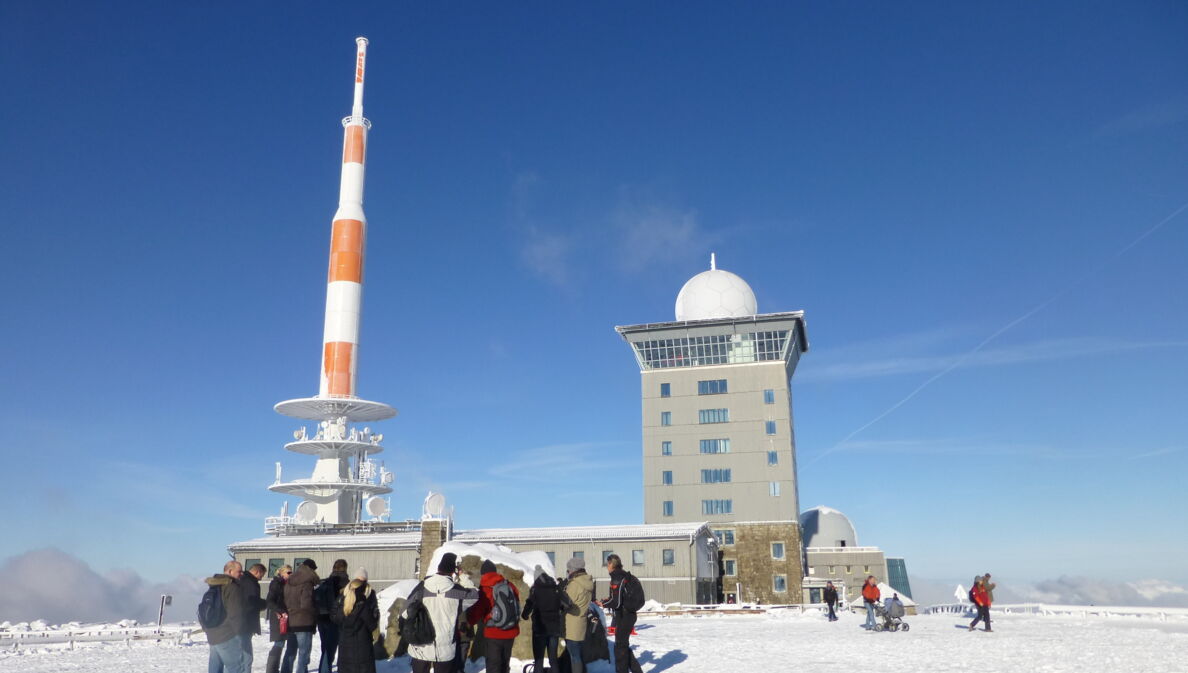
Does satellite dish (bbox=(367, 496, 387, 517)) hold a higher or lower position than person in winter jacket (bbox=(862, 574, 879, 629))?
higher

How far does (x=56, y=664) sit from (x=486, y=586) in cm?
1225

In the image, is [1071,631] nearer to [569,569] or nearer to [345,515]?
[569,569]

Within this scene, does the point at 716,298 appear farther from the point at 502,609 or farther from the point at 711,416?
the point at 502,609

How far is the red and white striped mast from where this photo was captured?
2285 inches

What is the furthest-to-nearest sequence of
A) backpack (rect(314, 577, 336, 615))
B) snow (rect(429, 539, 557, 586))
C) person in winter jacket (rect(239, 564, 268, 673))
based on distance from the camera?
snow (rect(429, 539, 557, 586)), backpack (rect(314, 577, 336, 615)), person in winter jacket (rect(239, 564, 268, 673))

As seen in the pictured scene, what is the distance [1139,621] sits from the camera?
2903 centimetres

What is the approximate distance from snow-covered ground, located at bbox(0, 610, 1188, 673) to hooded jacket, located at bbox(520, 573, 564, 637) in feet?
10.1

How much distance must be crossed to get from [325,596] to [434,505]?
1530 inches

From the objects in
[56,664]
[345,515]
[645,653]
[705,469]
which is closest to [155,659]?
[56,664]

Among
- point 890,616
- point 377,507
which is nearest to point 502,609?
point 890,616

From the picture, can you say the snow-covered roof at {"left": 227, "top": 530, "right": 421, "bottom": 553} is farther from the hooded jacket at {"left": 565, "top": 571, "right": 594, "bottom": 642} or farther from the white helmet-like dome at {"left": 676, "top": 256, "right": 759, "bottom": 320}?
the hooded jacket at {"left": 565, "top": 571, "right": 594, "bottom": 642}

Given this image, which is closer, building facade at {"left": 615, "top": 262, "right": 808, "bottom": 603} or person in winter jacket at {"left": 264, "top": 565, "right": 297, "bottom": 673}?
person in winter jacket at {"left": 264, "top": 565, "right": 297, "bottom": 673}

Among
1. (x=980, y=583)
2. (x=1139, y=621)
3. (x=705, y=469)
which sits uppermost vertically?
(x=705, y=469)

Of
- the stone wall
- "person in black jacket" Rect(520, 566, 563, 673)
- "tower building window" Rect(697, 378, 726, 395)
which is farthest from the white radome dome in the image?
"person in black jacket" Rect(520, 566, 563, 673)
